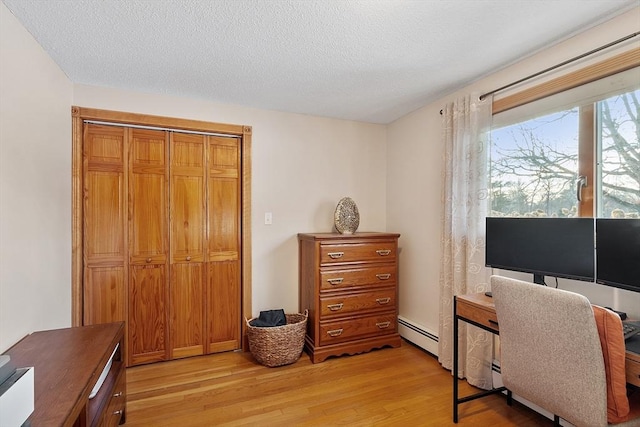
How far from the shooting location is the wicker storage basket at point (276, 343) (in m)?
2.62

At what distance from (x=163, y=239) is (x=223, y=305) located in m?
0.81

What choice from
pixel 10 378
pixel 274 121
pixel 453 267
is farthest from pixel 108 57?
pixel 453 267

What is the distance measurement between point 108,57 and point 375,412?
9.59 feet

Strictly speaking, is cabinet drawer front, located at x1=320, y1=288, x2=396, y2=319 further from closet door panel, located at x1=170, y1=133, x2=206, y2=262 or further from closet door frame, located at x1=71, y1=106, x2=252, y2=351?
closet door panel, located at x1=170, y1=133, x2=206, y2=262

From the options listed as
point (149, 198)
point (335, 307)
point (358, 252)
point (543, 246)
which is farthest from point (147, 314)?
point (543, 246)

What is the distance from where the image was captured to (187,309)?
2812 mm

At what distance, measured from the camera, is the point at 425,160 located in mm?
2973

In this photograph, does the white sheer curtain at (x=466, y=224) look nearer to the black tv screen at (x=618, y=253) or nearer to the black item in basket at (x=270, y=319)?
the black tv screen at (x=618, y=253)

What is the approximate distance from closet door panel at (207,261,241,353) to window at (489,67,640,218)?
2321mm

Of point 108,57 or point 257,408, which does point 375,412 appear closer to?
point 257,408

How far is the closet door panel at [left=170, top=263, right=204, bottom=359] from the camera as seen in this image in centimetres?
277

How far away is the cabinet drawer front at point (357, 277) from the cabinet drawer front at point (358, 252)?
85 millimetres

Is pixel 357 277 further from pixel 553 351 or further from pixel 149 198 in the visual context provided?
pixel 149 198

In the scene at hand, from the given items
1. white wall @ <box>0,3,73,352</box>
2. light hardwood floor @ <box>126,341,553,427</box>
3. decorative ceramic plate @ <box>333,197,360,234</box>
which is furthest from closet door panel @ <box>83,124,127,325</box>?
decorative ceramic plate @ <box>333,197,360,234</box>
